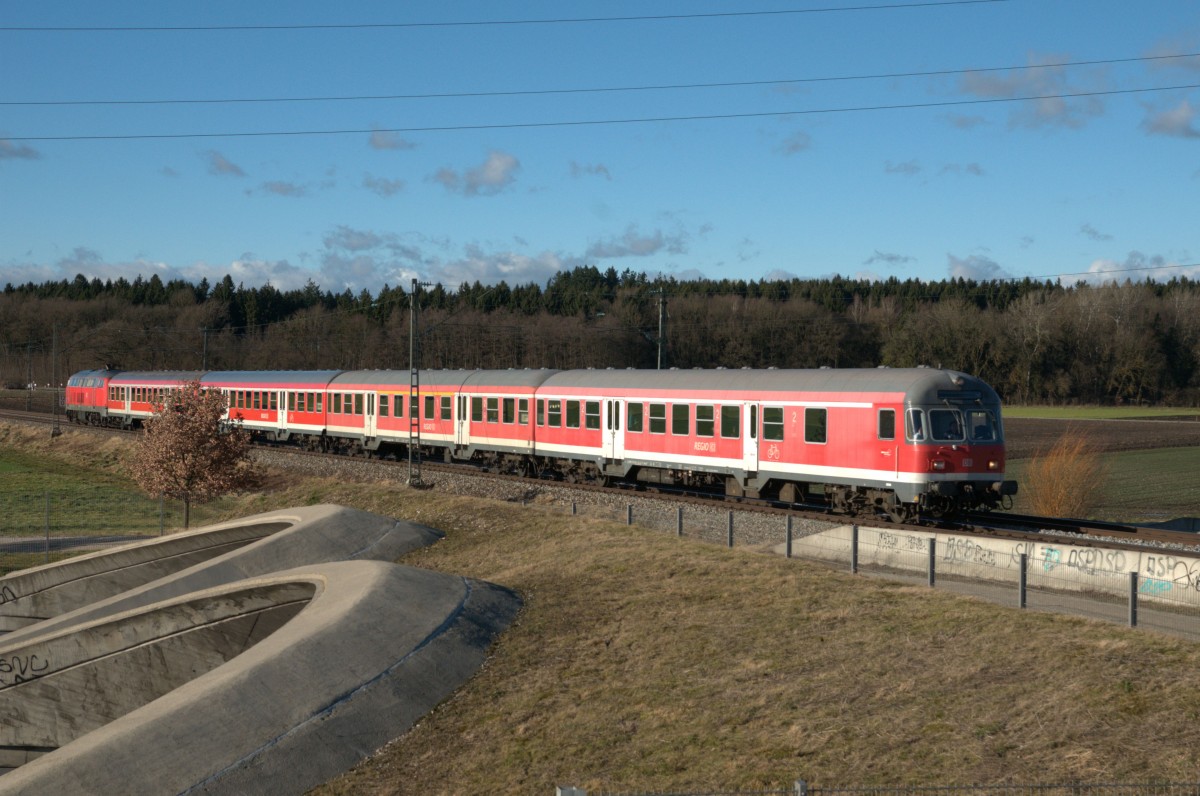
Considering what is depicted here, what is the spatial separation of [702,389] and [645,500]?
3.51 meters

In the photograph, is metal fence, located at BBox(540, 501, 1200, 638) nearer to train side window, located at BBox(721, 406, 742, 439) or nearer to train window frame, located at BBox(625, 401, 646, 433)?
train side window, located at BBox(721, 406, 742, 439)

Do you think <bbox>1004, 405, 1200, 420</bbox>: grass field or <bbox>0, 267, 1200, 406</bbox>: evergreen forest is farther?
Answer: <bbox>0, 267, 1200, 406</bbox>: evergreen forest

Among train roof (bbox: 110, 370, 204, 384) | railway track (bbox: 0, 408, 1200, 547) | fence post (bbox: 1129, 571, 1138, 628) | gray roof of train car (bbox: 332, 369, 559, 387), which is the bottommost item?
railway track (bbox: 0, 408, 1200, 547)

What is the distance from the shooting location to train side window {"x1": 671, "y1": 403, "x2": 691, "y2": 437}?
3169cm

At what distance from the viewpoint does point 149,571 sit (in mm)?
28328

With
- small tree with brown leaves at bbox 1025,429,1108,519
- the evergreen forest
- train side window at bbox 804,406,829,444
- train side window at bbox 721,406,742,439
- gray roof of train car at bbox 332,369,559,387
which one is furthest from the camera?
the evergreen forest

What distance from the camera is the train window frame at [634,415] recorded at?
3362 centimetres

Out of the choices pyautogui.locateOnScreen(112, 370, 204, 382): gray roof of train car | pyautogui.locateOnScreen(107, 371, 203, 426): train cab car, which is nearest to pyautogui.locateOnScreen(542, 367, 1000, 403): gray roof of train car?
pyautogui.locateOnScreen(112, 370, 204, 382): gray roof of train car

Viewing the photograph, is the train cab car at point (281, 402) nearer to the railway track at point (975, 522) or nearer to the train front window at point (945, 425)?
the railway track at point (975, 522)

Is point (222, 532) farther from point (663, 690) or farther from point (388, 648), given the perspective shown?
point (663, 690)

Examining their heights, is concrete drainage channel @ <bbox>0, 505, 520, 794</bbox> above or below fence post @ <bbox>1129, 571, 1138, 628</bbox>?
below

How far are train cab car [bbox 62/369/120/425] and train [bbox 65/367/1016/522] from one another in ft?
111

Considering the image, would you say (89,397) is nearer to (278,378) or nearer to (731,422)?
(278,378)

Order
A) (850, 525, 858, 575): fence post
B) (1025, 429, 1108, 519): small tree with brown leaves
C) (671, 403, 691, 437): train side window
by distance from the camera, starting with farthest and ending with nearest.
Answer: (1025, 429, 1108, 519): small tree with brown leaves < (671, 403, 691, 437): train side window < (850, 525, 858, 575): fence post
